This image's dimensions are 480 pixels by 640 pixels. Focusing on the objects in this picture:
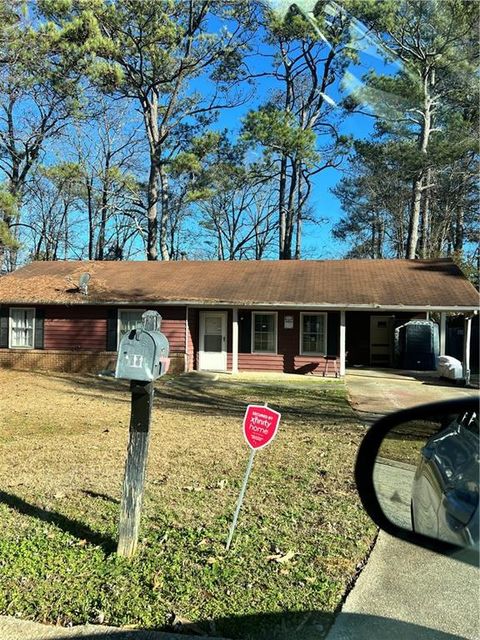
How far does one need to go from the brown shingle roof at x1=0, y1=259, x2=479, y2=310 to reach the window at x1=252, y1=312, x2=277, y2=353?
801mm

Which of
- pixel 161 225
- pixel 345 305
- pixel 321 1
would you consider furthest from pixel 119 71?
pixel 321 1

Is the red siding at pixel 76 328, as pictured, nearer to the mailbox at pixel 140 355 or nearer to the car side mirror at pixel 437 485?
the mailbox at pixel 140 355

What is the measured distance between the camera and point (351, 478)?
530cm

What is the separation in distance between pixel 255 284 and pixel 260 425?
538 inches

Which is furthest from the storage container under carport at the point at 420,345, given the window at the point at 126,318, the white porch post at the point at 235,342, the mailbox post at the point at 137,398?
the mailbox post at the point at 137,398

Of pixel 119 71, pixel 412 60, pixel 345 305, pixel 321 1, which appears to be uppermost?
pixel 119 71

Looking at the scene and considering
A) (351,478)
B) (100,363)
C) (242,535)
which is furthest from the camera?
(100,363)

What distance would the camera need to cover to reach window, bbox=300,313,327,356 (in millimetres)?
16281

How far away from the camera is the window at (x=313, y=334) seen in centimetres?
1628

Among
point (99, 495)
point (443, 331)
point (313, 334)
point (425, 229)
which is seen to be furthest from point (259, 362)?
point (425, 229)

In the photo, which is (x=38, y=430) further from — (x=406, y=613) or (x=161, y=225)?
(x=161, y=225)

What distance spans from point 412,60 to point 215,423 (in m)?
5.88

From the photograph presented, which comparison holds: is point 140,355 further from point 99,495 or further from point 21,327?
point 21,327

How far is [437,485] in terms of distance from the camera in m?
1.51
